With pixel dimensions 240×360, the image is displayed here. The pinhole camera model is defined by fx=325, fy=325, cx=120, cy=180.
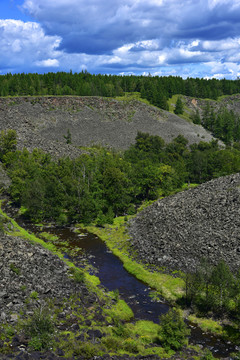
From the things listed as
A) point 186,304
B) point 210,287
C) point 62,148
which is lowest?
point 186,304

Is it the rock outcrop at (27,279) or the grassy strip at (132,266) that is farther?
the grassy strip at (132,266)

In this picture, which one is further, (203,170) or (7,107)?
(7,107)

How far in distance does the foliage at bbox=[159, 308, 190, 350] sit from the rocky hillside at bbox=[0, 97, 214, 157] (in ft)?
340

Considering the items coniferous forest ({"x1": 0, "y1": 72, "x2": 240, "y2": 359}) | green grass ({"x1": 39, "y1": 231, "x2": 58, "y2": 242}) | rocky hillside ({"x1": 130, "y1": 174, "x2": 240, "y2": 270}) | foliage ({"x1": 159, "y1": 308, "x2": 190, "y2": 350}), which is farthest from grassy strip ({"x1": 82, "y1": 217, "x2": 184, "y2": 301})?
foliage ({"x1": 159, "y1": 308, "x2": 190, "y2": 350})

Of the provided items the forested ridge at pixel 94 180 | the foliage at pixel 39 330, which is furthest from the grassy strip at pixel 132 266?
the foliage at pixel 39 330

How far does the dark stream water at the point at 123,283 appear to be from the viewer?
117 ft

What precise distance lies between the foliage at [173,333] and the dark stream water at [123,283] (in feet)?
7.69

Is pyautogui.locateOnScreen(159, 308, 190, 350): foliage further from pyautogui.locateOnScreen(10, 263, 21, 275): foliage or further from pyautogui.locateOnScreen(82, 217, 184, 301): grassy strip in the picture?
pyautogui.locateOnScreen(10, 263, 21, 275): foliage

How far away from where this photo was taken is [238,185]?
2534 inches

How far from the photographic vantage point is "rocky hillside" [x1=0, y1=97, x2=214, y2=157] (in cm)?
14838

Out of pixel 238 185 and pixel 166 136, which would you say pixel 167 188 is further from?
pixel 166 136

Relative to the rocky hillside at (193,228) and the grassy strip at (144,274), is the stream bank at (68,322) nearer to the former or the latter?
the grassy strip at (144,274)

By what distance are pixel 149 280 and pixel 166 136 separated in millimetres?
120357

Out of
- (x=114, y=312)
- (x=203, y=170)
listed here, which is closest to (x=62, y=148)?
(x=203, y=170)
